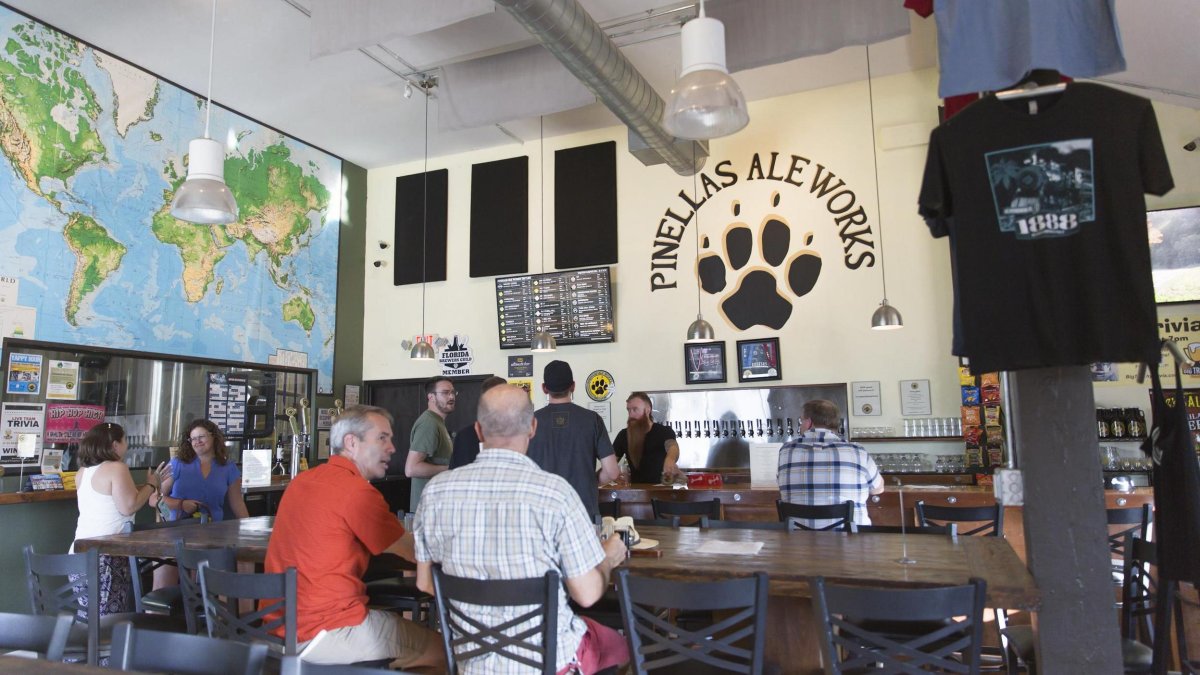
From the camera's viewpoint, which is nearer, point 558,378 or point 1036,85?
point 1036,85

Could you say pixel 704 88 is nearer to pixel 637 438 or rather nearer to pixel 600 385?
pixel 637 438

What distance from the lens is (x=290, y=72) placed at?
273 inches

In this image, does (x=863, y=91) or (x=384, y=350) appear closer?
(x=863, y=91)

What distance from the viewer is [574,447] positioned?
404 cm

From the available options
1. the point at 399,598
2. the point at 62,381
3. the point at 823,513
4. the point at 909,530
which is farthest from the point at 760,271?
the point at 62,381

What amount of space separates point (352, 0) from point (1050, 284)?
4.37 meters

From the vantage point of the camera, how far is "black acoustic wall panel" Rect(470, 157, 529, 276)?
8.69m

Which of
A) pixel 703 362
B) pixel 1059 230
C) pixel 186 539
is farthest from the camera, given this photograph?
pixel 703 362

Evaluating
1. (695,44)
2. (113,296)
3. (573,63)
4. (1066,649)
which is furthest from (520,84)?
(1066,649)

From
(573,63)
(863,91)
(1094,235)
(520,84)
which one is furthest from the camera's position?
(863,91)

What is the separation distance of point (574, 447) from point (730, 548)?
1.27 meters

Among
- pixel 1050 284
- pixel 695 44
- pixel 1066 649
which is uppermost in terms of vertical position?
pixel 695 44

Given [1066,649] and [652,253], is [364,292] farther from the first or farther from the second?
[1066,649]

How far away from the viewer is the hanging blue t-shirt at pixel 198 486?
17.3 ft
